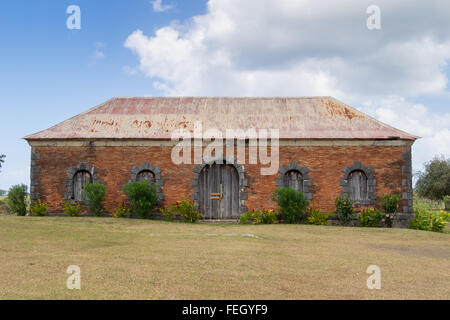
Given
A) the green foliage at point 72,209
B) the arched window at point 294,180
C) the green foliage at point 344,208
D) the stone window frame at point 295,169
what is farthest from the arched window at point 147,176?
the green foliage at point 344,208

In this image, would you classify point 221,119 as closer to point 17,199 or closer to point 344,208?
point 344,208

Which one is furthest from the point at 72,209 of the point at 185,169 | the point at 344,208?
the point at 344,208

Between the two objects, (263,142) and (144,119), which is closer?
(263,142)

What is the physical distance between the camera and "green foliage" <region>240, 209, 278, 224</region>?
62.2ft

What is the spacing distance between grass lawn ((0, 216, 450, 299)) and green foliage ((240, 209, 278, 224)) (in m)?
3.75

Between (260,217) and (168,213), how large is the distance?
384cm

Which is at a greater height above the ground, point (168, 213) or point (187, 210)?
point (187, 210)

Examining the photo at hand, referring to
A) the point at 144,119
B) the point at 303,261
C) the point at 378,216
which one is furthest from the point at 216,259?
the point at 144,119

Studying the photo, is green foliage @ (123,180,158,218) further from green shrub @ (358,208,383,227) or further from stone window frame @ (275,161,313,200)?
green shrub @ (358,208,383,227)

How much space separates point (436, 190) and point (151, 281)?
120ft

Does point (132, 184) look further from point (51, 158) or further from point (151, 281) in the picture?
point (151, 281)

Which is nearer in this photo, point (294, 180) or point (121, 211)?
point (121, 211)

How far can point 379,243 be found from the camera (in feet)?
43.4

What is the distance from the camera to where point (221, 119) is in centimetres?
2097
